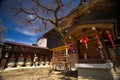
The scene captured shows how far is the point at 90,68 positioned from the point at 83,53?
1.15 metres

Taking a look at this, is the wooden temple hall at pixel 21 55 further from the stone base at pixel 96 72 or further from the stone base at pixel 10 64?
the stone base at pixel 96 72

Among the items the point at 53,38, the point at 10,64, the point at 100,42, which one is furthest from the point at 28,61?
the point at 100,42

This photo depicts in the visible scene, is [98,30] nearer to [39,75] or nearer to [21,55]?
[39,75]

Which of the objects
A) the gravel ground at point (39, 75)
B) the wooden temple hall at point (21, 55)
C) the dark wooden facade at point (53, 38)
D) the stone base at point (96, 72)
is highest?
the dark wooden facade at point (53, 38)

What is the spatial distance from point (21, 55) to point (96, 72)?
31.7 ft

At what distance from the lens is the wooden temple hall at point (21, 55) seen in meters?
10.4

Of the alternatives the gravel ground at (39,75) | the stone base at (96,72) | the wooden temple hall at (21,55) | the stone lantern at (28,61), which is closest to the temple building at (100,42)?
the stone base at (96,72)

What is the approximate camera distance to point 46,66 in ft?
47.1

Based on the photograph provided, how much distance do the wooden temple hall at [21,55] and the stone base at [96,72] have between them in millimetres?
8213

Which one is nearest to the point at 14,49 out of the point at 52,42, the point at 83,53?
the point at 52,42

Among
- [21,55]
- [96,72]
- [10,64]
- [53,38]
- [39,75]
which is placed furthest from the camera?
[53,38]

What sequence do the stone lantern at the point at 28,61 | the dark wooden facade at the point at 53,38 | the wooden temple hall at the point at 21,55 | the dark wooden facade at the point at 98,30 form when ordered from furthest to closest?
the dark wooden facade at the point at 53,38 → the stone lantern at the point at 28,61 → the wooden temple hall at the point at 21,55 → the dark wooden facade at the point at 98,30

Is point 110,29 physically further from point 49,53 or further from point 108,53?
point 49,53

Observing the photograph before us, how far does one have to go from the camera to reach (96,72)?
546 centimetres
